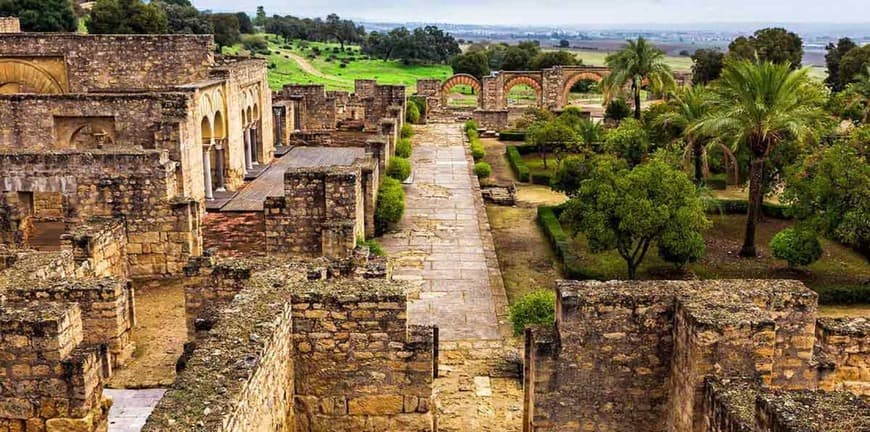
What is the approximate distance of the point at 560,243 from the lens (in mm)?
19547

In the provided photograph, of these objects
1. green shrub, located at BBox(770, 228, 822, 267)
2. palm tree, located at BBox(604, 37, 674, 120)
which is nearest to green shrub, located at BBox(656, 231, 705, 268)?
green shrub, located at BBox(770, 228, 822, 267)

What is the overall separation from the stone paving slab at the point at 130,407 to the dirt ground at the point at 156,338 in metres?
0.37

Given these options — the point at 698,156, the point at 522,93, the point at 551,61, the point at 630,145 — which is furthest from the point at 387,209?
the point at 522,93

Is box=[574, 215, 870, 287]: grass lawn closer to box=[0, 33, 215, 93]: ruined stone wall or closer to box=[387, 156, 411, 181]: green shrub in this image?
box=[387, 156, 411, 181]: green shrub

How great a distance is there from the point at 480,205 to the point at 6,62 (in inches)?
641

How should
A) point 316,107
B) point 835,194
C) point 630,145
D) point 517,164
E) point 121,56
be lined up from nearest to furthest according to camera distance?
point 835,194 → point 630,145 → point 121,56 → point 517,164 → point 316,107

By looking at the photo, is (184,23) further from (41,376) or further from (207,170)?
(41,376)

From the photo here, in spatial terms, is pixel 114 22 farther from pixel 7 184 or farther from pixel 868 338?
pixel 868 338

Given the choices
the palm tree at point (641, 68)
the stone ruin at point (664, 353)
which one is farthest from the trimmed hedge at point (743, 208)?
the stone ruin at point (664, 353)

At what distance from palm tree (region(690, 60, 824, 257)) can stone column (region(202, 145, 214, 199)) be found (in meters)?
12.9

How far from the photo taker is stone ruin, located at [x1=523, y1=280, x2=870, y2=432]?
23.4 ft

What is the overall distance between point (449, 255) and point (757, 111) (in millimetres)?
7671

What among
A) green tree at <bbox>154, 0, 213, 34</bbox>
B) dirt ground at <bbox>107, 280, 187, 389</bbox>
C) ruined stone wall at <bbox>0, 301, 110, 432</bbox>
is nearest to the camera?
ruined stone wall at <bbox>0, 301, 110, 432</bbox>

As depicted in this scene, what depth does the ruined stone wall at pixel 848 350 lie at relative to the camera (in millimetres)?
8531
